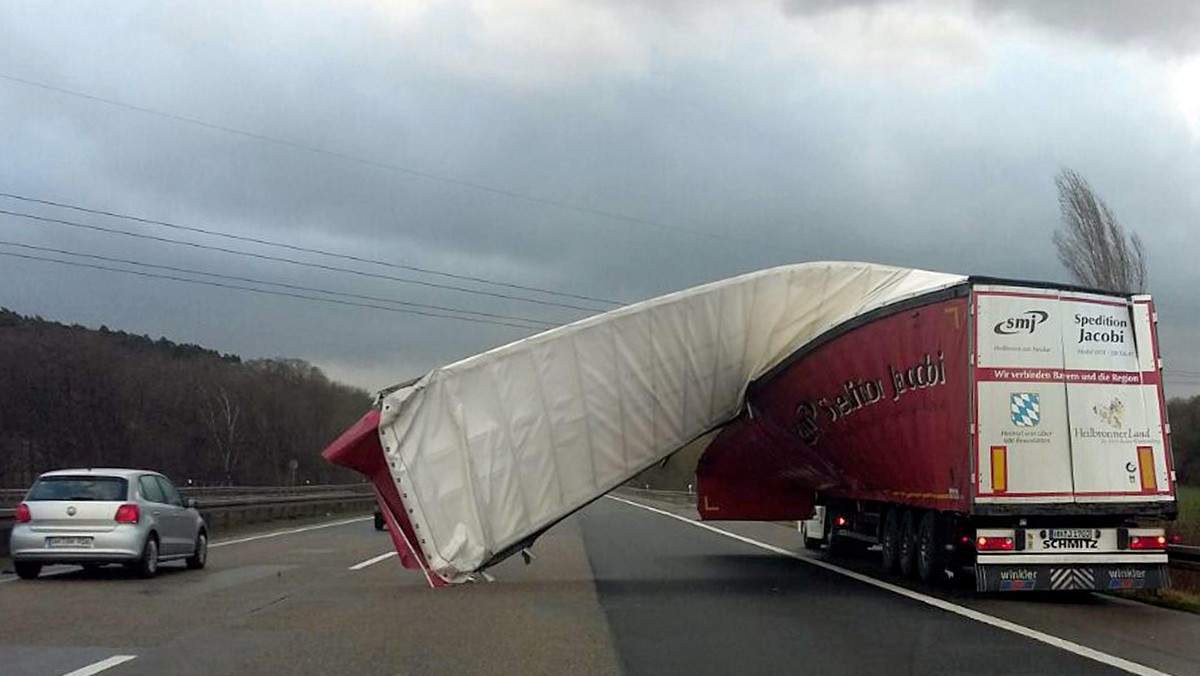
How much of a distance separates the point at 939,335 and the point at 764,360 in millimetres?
4307

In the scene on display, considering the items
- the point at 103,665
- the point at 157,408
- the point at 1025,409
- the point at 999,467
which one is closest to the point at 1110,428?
the point at 1025,409

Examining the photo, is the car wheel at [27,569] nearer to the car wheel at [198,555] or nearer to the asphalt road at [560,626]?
the asphalt road at [560,626]

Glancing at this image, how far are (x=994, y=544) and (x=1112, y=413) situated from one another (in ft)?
6.81

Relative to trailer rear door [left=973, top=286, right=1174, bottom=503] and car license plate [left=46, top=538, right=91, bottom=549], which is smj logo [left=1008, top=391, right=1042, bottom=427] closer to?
trailer rear door [left=973, top=286, right=1174, bottom=503]

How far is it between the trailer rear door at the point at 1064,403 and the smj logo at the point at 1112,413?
0.01 meters

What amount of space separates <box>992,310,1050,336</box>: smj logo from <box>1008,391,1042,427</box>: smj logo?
726 millimetres

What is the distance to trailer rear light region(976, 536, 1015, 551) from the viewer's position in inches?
567

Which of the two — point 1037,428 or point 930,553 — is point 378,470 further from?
point 1037,428

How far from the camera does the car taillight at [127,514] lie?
17266mm

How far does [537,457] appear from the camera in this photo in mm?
17078

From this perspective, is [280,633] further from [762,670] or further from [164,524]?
[164,524]

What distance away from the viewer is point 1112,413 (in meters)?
14.4

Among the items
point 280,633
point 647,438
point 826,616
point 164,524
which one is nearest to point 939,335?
point 826,616

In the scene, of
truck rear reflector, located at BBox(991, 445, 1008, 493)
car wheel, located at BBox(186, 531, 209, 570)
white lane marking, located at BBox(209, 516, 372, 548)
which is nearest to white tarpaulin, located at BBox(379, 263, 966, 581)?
truck rear reflector, located at BBox(991, 445, 1008, 493)
